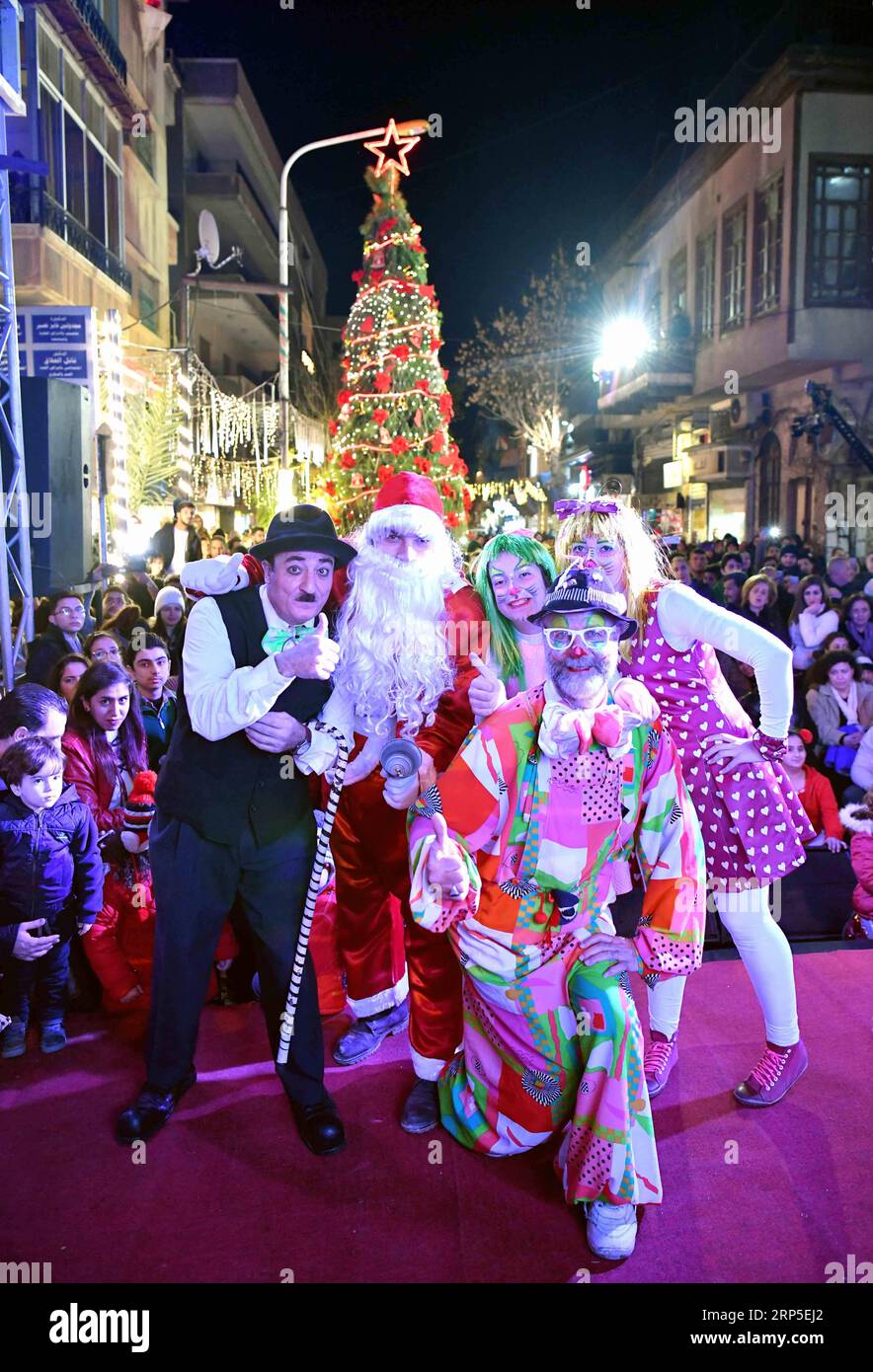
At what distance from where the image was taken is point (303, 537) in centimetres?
302

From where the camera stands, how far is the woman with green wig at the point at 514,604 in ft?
11.9

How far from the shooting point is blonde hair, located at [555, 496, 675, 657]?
3441 millimetres

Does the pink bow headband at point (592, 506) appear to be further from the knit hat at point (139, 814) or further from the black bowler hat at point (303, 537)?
the knit hat at point (139, 814)

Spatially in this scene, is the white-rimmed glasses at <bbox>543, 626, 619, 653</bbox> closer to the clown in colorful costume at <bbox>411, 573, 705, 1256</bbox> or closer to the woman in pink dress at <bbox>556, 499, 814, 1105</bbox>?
the clown in colorful costume at <bbox>411, 573, 705, 1256</bbox>

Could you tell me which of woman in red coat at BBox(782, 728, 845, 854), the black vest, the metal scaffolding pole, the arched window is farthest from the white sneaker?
the arched window

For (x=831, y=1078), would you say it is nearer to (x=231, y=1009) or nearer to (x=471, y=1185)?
(x=471, y=1185)

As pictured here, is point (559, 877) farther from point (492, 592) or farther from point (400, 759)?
point (492, 592)

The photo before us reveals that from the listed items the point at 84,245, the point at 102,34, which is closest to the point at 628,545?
the point at 84,245

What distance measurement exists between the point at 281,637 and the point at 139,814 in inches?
53.4

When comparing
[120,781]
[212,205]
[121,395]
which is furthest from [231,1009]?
[212,205]

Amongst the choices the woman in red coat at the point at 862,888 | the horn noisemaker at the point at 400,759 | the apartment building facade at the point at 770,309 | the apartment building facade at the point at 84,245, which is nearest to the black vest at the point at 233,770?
the horn noisemaker at the point at 400,759

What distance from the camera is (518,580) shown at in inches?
143

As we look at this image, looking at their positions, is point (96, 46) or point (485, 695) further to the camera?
point (96, 46)

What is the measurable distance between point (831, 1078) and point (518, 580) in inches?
83.1
